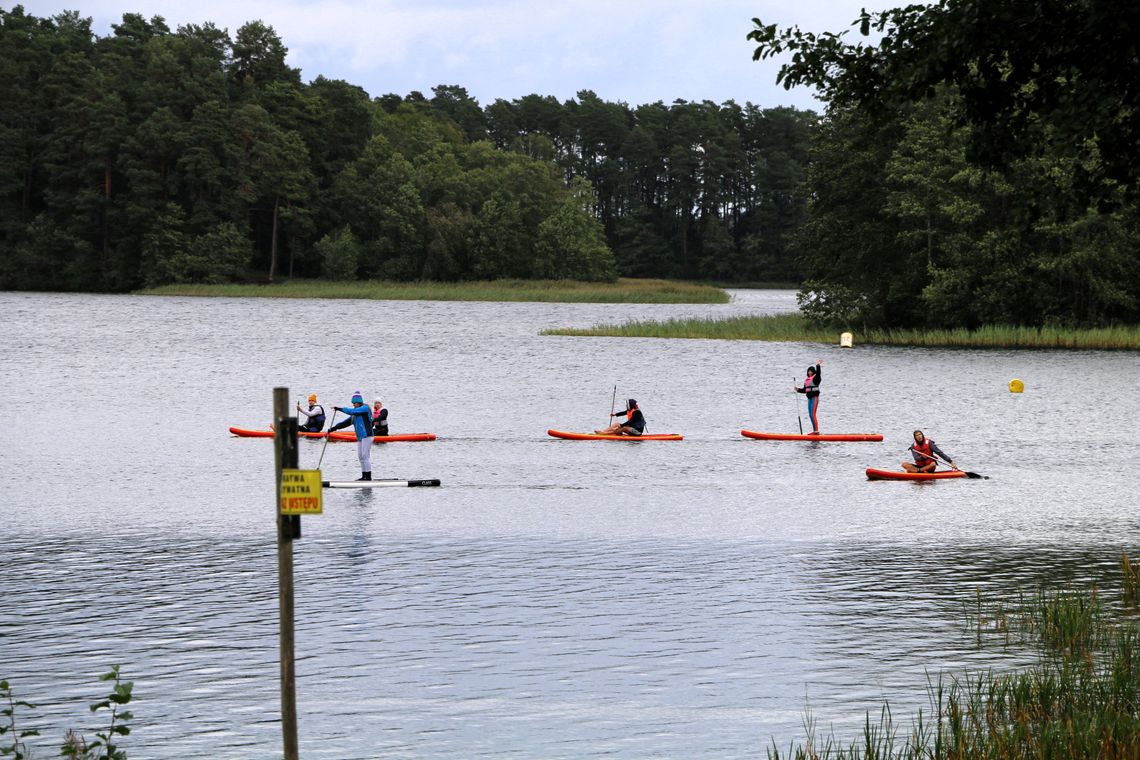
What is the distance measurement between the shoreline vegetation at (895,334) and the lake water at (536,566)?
22.7 m

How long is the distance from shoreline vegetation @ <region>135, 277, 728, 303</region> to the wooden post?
372 ft

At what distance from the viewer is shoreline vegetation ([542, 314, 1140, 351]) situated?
7238 centimetres

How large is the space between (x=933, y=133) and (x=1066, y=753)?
2749 inches

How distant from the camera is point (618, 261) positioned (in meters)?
193

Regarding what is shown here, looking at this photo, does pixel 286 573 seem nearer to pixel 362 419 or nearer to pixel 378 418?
pixel 362 419

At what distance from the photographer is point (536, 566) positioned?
21.1 meters

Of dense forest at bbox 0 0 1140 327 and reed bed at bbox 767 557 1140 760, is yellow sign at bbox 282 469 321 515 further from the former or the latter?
dense forest at bbox 0 0 1140 327

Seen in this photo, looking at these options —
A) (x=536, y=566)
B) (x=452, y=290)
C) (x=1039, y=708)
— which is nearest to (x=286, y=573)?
(x=1039, y=708)

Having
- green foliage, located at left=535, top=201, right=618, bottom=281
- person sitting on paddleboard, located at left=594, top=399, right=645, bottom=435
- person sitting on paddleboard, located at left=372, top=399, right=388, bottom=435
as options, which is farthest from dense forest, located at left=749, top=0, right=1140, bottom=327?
green foliage, located at left=535, top=201, right=618, bottom=281

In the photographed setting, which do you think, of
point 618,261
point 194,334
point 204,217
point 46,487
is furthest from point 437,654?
point 618,261

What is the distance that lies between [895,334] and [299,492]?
7416cm

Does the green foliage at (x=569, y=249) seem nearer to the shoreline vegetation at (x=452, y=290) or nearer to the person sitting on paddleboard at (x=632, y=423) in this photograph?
the shoreline vegetation at (x=452, y=290)

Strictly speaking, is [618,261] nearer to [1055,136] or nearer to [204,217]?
[204,217]

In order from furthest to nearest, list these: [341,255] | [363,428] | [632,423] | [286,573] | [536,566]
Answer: [341,255] → [632,423] → [363,428] → [536,566] → [286,573]
